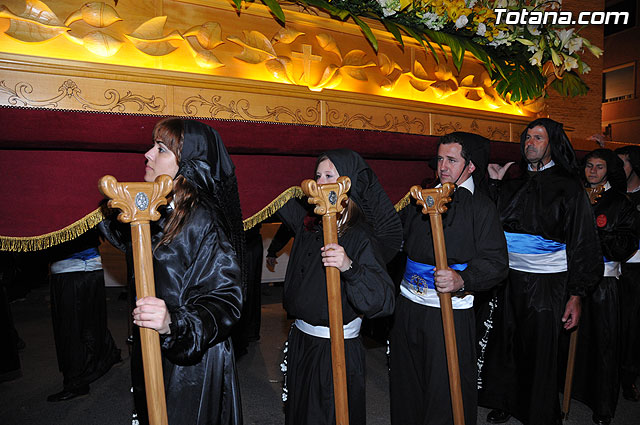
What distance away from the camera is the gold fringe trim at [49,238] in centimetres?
192

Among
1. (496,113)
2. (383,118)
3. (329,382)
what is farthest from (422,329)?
(496,113)

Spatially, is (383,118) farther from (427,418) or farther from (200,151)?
(427,418)

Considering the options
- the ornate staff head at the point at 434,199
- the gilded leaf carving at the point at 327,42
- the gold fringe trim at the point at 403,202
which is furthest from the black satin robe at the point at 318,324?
the gilded leaf carving at the point at 327,42

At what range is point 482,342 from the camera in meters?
3.71

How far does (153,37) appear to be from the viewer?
2242 mm

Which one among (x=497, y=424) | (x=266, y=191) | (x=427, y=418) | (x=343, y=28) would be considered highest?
(x=343, y=28)

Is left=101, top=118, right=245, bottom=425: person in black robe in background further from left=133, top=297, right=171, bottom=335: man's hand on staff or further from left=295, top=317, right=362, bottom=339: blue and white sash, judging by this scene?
left=295, top=317, right=362, bottom=339: blue and white sash

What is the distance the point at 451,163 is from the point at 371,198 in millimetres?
701

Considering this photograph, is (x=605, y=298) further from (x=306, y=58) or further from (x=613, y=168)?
(x=306, y=58)

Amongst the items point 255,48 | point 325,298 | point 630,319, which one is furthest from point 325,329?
point 630,319

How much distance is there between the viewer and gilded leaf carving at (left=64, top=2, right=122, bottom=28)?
2088 mm

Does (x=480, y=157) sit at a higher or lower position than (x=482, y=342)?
higher

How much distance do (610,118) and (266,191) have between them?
1635 cm

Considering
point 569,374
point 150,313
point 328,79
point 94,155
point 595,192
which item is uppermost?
point 328,79
